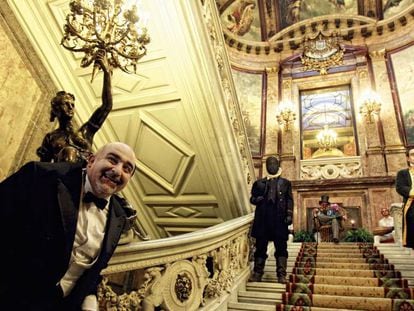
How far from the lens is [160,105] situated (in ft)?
15.1

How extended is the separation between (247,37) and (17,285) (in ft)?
45.0

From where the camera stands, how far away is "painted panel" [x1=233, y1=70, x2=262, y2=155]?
11797 mm

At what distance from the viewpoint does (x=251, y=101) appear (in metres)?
12.3

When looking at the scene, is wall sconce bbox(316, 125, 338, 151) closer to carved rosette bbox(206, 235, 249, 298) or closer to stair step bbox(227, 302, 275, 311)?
carved rosette bbox(206, 235, 249, 298)

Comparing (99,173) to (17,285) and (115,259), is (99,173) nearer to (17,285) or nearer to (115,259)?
(17,285)

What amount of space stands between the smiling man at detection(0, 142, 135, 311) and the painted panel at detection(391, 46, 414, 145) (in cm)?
1105

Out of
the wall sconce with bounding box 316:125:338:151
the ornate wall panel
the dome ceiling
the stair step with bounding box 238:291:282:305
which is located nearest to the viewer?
the stair step with bounding box 238:291:282:305

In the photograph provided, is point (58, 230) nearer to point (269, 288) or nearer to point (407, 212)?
point (269, 288)

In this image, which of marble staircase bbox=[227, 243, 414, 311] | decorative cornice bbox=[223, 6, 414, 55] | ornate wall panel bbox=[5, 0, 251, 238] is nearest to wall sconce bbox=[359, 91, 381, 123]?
decorative cornice bbox=[223, 6, 414, 55]

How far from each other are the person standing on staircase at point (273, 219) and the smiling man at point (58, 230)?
2.78 metres

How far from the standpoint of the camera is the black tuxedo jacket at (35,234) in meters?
1.01

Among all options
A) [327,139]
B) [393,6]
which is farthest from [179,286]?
[393,6]

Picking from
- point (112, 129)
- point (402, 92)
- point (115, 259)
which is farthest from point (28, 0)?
point (402, 92)

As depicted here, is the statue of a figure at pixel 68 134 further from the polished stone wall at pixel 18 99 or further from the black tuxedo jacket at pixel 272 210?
the black tuxedo jacket at pixel 272 210
